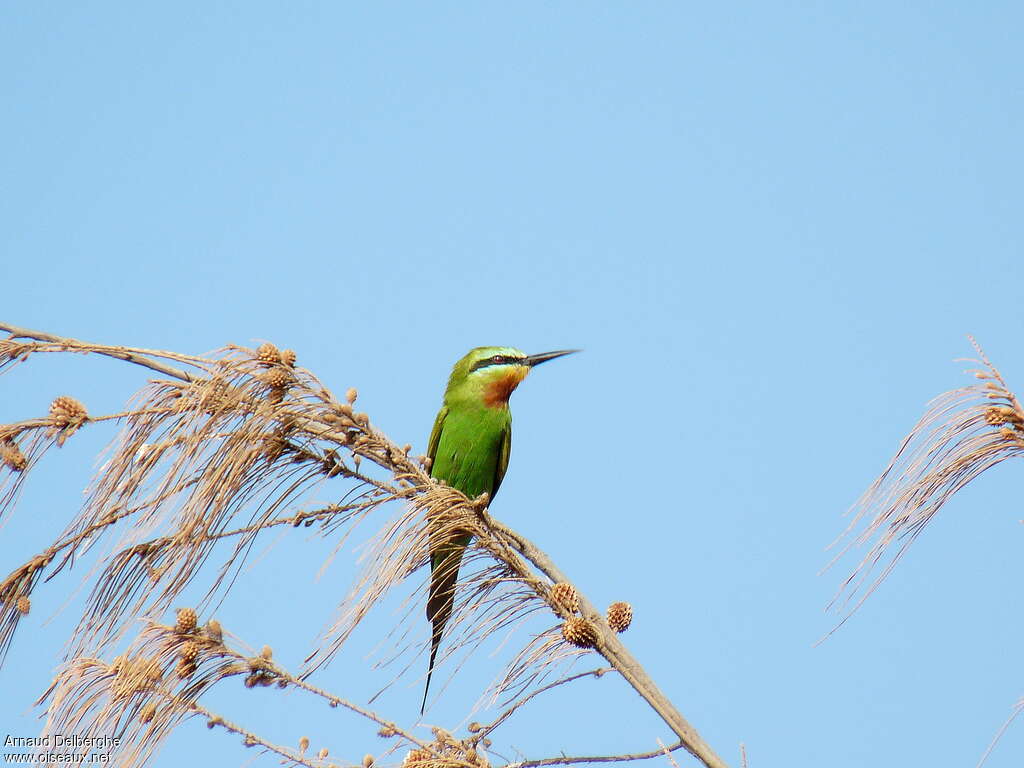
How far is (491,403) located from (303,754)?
384cm

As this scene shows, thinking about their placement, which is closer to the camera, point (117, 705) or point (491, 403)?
point (117, 705)

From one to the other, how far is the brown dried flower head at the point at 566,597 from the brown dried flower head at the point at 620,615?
0.73 feet

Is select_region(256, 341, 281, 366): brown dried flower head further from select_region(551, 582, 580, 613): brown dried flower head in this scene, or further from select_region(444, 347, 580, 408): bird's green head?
select_region(444, 347, 580, 408): bird's green head

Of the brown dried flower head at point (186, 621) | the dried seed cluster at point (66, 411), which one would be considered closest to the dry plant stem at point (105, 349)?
the dried seed cluster at point (66, 411)

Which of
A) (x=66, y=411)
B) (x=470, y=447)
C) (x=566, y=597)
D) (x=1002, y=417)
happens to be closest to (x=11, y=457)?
(x=66, y=411)

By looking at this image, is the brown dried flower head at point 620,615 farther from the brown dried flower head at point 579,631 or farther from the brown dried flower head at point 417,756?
the brown dried flower head at point 417,756

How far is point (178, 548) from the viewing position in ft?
7.44

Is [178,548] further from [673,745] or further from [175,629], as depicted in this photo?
[673,745]

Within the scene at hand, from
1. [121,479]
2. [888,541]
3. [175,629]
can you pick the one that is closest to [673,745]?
[888,541]

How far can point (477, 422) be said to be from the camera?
20.3ft

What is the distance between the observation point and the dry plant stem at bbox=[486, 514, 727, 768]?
7.50 feet

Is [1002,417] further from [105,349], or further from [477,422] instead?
[477,422]

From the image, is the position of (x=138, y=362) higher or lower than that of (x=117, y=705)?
higher

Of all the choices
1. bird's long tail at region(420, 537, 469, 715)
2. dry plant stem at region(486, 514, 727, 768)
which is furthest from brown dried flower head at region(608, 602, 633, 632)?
bird's long tail at region(420, 537, 469, 715)
